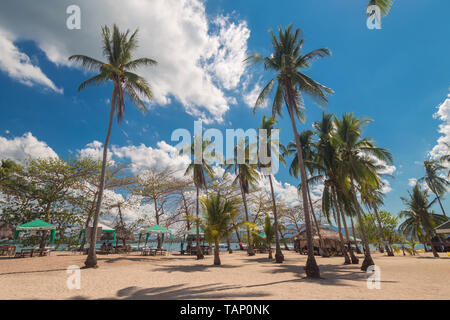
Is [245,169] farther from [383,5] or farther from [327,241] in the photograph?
[383,5]

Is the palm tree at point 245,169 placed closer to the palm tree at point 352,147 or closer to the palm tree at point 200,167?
the palm tree at point 200,167

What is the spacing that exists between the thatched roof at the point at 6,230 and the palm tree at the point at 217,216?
17226 millimetres

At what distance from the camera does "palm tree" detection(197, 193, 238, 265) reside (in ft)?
49.2

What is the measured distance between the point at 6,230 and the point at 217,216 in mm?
18397

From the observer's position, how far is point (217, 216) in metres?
15.4

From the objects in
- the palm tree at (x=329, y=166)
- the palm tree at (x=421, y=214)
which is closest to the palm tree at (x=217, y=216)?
the palm tree at (x=329, y=166)

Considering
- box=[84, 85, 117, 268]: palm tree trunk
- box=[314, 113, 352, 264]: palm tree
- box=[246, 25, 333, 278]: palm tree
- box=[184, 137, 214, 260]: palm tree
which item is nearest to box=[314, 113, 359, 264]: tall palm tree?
box=[314, 113, 352, 264]: palm tree

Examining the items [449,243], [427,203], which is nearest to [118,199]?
[427,203]

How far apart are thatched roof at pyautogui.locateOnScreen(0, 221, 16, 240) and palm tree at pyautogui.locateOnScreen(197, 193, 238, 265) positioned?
1723 cm

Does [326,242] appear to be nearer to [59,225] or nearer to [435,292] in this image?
[435,292]

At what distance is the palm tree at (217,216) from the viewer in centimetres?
1500

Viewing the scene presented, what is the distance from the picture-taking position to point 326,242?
26516 mm

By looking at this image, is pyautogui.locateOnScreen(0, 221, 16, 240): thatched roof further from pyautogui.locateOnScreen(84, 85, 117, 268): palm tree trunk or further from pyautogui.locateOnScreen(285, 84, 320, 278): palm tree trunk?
pyautogui.locateOnScreen(285, 84, 320, 278): palm tree trunk
